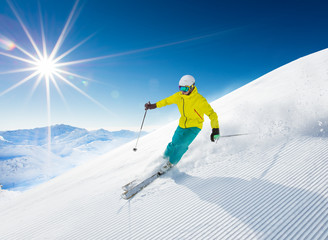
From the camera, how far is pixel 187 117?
3750mm

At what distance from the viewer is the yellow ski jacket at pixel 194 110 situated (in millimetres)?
3496

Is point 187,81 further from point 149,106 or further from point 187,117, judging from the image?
point 149,106

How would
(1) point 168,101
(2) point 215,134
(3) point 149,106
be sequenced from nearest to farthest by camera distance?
(2) point 215,134
(1) point 168,101
(3) point 149,106

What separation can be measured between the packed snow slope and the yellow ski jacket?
0.88 meters

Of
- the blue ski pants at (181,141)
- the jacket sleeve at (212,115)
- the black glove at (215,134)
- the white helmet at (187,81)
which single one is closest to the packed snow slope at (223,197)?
the blue ski pants at (181,141)

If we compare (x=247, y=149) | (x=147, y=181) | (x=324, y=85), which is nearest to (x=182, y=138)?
(x=147, y=181)

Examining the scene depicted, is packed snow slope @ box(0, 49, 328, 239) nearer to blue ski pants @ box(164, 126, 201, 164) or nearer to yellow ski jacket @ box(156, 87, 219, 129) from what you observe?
blue ski pants @ box(164, 126, 201, 164)

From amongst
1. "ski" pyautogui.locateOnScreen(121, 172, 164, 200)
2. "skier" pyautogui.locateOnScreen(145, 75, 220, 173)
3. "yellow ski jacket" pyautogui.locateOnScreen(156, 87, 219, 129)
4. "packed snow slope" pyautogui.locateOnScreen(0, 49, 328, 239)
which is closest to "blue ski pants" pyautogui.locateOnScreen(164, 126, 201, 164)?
"skier" pyautogui.locateOnScreen(145, 75, 220, 173)

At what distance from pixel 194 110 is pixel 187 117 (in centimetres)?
23

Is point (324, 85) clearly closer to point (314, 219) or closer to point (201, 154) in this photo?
point (201, 154)

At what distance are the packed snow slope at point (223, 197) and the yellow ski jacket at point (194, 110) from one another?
2.90 feet

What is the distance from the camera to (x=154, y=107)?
179 inches

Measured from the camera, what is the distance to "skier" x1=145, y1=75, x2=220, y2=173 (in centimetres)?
352

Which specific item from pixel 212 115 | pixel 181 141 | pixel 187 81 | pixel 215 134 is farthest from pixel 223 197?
pixel 187 81
